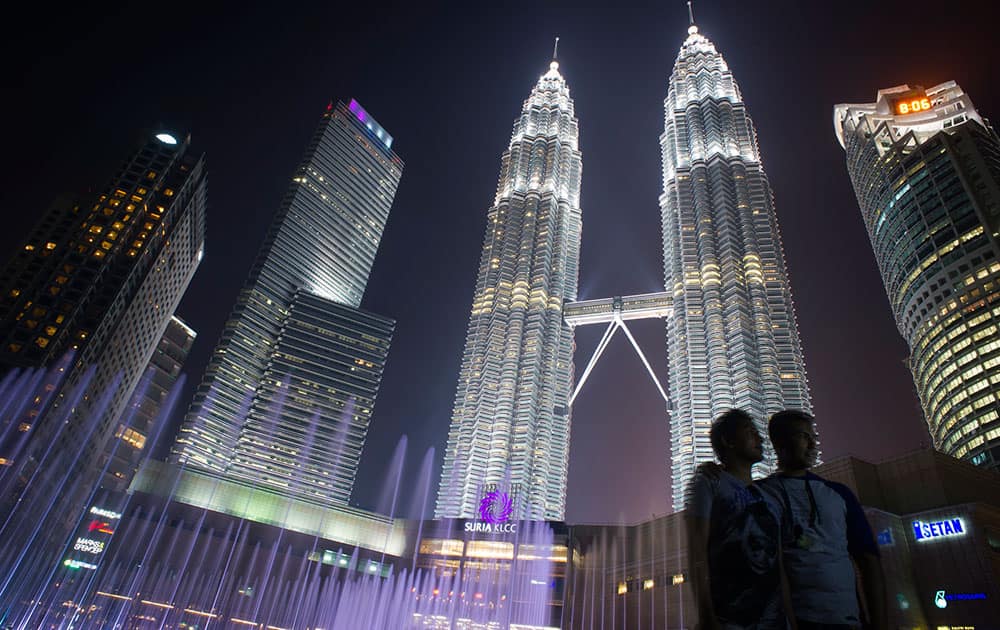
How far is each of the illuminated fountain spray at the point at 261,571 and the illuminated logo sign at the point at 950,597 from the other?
47.3m

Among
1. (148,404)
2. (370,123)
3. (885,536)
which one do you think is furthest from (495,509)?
(370,123)

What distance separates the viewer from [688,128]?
129 metres

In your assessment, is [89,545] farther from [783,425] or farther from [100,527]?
[783,425]

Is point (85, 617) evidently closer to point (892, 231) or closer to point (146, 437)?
point (146, 437)

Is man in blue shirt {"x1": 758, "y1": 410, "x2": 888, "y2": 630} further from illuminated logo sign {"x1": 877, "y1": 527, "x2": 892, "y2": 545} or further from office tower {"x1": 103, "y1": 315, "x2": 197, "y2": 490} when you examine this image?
office tower {"x1": 103, "y1": 315, "x2": 197, "y2": 490}

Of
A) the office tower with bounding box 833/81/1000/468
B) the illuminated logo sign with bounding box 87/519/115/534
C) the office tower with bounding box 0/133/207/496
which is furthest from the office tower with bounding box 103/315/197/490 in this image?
the office tower with bounding box 833/81/1000/468

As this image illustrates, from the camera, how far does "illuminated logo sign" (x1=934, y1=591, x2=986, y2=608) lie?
38.1m

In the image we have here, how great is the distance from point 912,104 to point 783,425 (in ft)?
449

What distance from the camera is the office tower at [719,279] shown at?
9225cm

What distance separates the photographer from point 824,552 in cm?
343

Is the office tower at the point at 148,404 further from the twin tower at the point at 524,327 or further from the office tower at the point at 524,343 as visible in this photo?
the office tower at the point at 524,343

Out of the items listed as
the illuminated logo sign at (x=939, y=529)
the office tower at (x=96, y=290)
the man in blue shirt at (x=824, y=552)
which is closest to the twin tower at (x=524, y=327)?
the illuminated logo sign at (x=939, y=529)

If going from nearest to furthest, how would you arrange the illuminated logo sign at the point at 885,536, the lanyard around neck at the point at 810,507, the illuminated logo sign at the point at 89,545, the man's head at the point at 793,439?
the lanyard around neck at the point at 810,507 → the man's head at the point at 793,439 → the illuminated logo sign at the point at 885,536 → the illuminated logo sign at the point at 89,545

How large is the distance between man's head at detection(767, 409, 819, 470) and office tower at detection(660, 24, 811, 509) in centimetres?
8192
